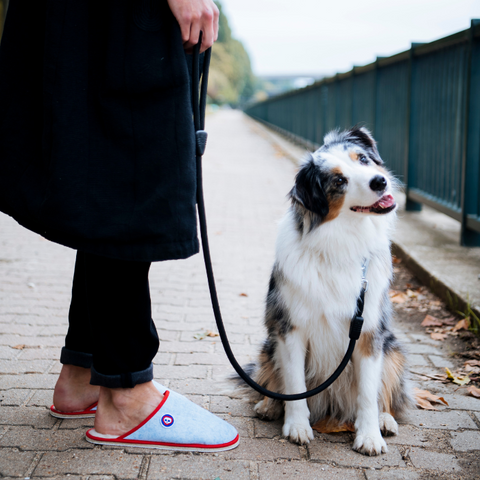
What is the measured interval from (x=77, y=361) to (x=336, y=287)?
48.3 inches

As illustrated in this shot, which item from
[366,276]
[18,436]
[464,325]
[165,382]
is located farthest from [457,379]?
[18,436]

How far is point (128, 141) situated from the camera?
1.97m

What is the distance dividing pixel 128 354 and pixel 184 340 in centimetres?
153

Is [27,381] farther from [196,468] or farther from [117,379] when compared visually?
[196,468]

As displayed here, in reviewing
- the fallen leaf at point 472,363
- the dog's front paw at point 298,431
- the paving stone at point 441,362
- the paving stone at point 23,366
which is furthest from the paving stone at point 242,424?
the fallen leaf at point 472,363

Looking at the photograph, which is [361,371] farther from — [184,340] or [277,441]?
[184,340]

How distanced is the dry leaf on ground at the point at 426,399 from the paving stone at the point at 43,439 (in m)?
1.66

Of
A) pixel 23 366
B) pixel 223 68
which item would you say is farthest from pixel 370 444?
pixel 223 68

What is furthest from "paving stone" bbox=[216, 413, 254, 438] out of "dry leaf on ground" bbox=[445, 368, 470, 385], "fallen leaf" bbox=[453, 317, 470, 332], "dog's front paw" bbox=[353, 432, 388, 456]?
"fallen leaf" bbox=[453, 317, 470, 332]

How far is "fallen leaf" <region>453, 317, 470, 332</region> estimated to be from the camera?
3.82 metres

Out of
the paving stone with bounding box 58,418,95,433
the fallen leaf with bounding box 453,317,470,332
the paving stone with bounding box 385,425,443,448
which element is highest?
the fallen leaf with bounding box 453,317,470,332

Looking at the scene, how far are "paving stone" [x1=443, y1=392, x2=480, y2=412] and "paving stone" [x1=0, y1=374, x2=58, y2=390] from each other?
211 cm

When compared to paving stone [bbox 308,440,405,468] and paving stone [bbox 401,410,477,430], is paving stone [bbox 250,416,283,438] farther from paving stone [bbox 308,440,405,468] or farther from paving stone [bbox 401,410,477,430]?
paving stone [bbox 401,410,477,430]

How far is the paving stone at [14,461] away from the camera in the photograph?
7.20 ft
